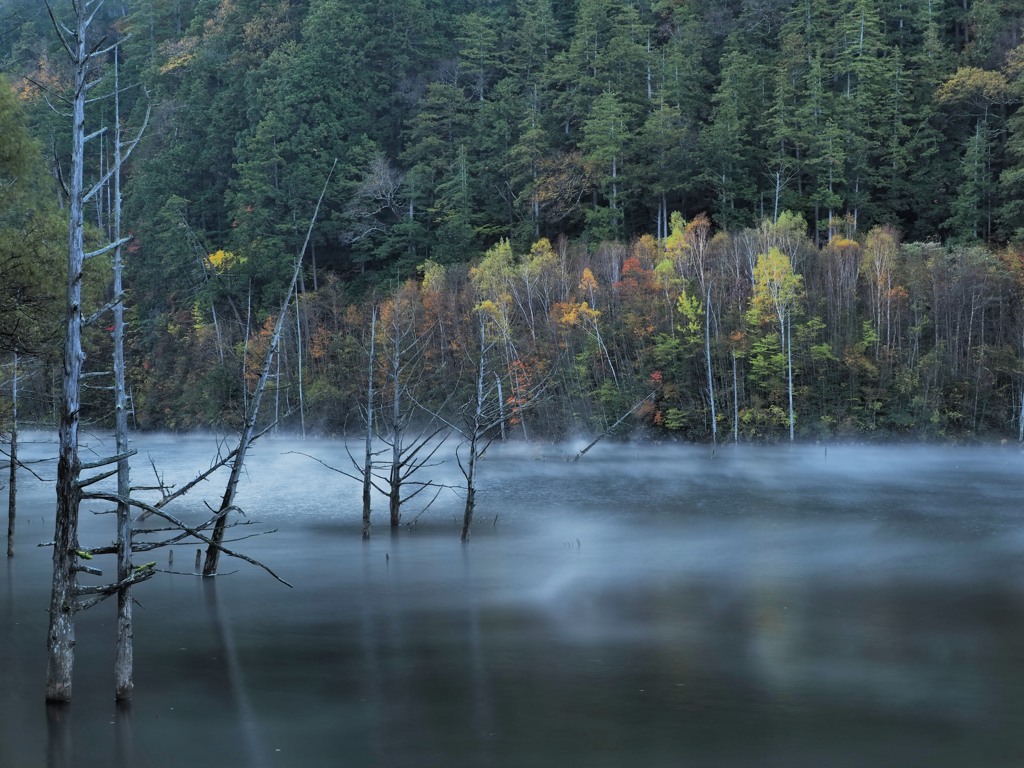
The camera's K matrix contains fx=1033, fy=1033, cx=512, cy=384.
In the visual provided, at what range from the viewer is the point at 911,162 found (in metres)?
66.1

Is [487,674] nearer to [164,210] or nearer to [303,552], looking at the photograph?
[303,552]

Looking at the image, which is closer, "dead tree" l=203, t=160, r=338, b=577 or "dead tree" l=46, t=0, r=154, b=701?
"dead tree" l=46, t=0, r=154, b=701

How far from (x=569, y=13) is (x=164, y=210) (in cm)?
3865

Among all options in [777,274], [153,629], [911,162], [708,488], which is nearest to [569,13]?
[911,162]

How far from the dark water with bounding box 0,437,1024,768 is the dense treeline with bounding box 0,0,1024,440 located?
21.9 meters

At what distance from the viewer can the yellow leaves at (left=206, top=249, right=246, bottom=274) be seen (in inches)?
2746

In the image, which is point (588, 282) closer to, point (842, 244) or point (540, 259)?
point (540, 259)

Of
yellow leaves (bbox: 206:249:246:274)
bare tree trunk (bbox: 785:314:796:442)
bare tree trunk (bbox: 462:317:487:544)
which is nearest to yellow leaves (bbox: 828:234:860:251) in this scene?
bare tree trunk (bbox: 785:314:796:442)

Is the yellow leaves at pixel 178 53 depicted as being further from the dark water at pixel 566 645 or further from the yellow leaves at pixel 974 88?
the dark water at pixel 566 645

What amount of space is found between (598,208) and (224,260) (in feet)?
84.6

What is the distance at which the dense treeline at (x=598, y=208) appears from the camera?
51.4m

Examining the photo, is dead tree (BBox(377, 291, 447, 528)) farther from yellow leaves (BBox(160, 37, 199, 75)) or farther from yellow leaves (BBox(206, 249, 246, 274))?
yellow leaves (BBox(160, 37, 199, 75))

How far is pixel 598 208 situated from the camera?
2699 inches

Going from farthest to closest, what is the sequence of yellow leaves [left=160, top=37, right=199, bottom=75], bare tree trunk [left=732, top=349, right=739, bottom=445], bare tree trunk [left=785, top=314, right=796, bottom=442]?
yellow leaves [left=160, top=37, right=199, bottom=75] → bare tree trunk [left=732, top=349, right=739, bottom=445] → bare tree trunk [left=785, top=314, right=796, bottom=442]
